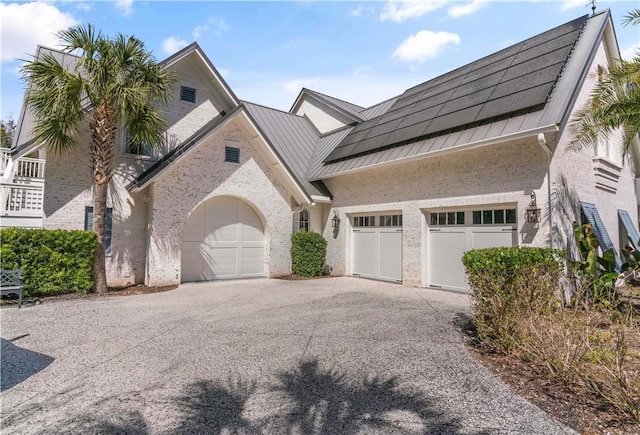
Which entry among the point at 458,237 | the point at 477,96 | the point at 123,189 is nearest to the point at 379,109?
the point at 477,96

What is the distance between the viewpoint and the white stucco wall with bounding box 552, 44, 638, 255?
30.0 feet

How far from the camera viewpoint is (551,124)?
8.34 m

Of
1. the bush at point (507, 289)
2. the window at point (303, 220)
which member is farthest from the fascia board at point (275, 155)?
the bush at point (507, 289)

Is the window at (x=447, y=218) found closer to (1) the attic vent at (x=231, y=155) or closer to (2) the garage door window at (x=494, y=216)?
(2) the garage door window at (x=494, y=216)

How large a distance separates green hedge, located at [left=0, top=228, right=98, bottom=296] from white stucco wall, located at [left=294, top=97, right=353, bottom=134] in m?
13.0

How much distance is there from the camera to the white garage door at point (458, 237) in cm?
1007

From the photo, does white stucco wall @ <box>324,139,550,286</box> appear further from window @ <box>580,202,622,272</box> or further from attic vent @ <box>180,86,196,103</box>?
attic vent @ <box>180,86,196,103</box>

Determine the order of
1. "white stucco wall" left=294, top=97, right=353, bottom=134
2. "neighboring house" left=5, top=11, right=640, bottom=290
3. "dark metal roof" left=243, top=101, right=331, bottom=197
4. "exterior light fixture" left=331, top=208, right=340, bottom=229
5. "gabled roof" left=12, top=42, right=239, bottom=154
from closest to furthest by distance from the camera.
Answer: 1. "neighboring house" left=5, top=11, right=640, bottom=290
2. "gabled roof" left=12, top=42, right=239, bottom=154
3. "exterior light fixture" left=331, top=208, right=340, bottom=229
4. "dark metal roof" left=243, top=101, right=331, bottom=197
5. "white stucco wall" left=294, top=97, right=353, bottom=134

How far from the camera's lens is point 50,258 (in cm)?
955

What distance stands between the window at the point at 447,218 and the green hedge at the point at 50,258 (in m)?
10.4

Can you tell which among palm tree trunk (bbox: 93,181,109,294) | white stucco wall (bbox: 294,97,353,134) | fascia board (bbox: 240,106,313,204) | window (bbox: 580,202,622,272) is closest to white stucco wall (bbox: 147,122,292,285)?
fascia board (bbox: 240,106,313,204)

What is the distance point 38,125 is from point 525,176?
527 inches

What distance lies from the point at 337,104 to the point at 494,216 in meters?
12.1

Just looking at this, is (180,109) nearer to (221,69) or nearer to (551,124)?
(221,69)
